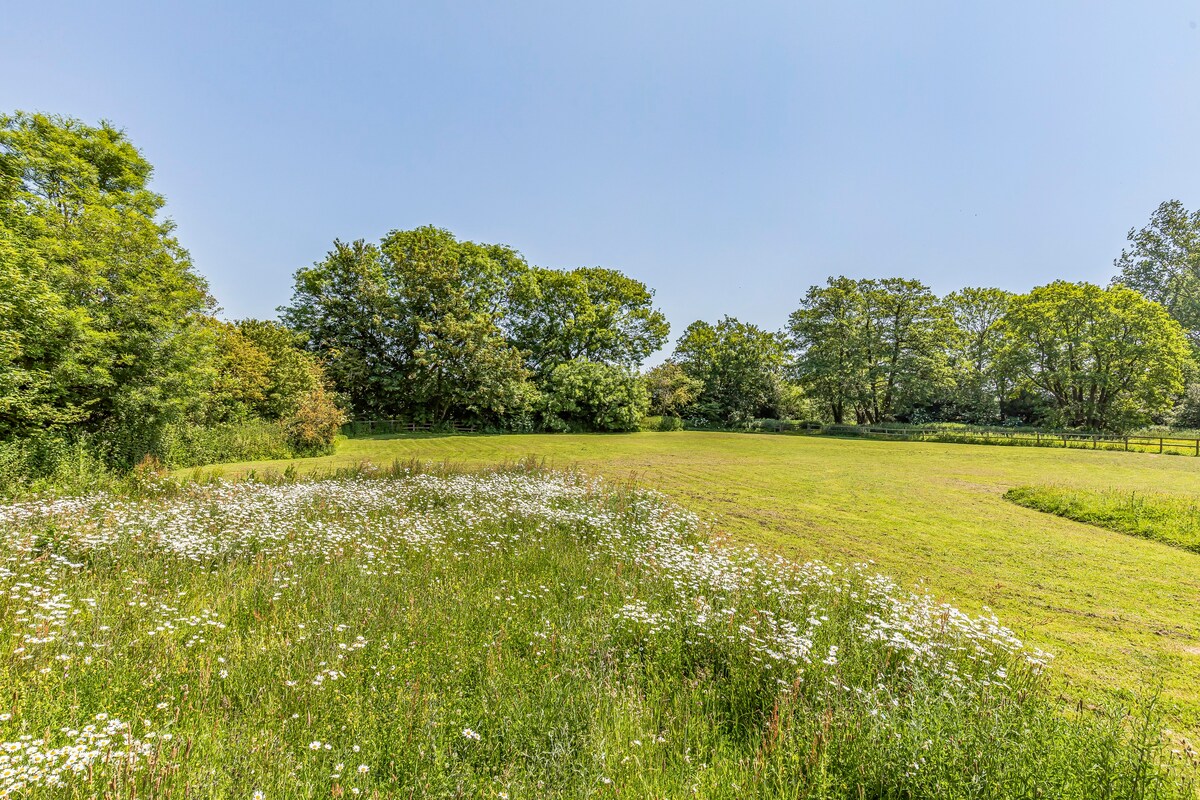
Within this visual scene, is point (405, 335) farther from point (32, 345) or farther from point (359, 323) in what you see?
point (32, 345)

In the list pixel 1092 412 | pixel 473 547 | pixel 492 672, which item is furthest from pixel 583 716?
pixel 1092 412

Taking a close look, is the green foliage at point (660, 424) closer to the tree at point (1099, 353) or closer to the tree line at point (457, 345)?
the tree line at point (457, 345)

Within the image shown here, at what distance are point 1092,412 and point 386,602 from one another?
51.4m

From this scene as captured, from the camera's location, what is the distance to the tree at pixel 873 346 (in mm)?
41844

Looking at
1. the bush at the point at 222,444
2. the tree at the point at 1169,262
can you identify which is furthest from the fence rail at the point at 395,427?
the tree at the point at 1169,262

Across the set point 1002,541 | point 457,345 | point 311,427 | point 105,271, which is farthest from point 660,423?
point 105,271

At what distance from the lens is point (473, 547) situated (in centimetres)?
679

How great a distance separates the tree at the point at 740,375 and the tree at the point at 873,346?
13.0 ft

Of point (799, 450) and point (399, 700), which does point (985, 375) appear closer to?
point (799, 450)

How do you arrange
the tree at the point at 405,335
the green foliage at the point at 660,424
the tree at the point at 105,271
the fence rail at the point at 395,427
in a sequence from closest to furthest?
1. the tree at the point at 105,271
2. the fence rail at the point at 395,427
3. the tree at the point at 405,335
4. the green foliage at the point at 660,424

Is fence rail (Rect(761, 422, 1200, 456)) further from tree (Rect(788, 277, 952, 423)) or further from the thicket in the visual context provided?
the thicket

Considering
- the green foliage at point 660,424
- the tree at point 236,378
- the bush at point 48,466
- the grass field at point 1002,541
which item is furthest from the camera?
the green foliage at point 660,424

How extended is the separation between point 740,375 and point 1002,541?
138 ft

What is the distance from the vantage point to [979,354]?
47.4 metres
